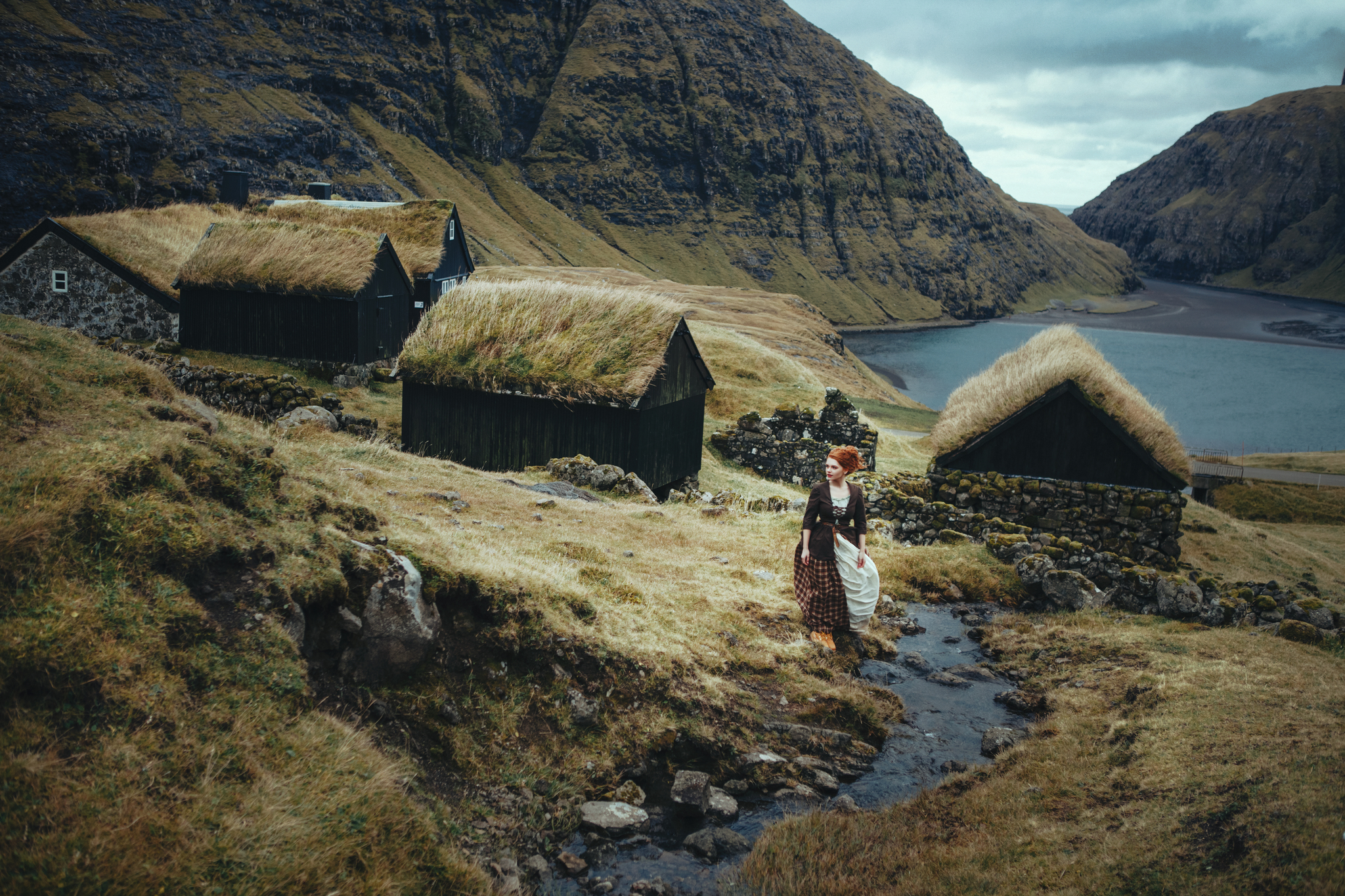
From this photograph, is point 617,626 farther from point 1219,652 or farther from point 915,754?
point 1219,652

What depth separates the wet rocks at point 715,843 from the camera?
7.19 metres

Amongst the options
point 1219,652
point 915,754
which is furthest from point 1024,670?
point 915,754

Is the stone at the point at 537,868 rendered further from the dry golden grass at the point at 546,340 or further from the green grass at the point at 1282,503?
the green grass at the point at 1282,503

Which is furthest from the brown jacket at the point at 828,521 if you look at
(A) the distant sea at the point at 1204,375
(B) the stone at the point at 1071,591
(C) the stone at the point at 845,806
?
(A) the distant sea at the point at 1204,375

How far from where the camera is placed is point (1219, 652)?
36.4 ft

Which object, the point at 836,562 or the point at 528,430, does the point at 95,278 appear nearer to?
the point at 528,430

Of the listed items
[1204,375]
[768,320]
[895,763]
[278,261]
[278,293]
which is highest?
[768,320]

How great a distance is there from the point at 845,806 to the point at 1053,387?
51.4 ft

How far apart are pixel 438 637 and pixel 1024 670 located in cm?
869

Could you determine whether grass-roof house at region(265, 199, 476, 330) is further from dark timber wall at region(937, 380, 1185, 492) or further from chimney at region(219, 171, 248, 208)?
dark timber wall at region(937, 380, 1185, 492)

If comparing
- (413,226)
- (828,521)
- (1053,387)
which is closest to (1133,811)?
(828,521)

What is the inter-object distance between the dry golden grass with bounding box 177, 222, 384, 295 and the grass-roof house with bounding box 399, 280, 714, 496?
11514 mm

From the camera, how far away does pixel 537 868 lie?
663 centimetres

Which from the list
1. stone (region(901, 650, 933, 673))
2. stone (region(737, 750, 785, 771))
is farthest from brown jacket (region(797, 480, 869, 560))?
stone (region(737, 750, 785, 771))
